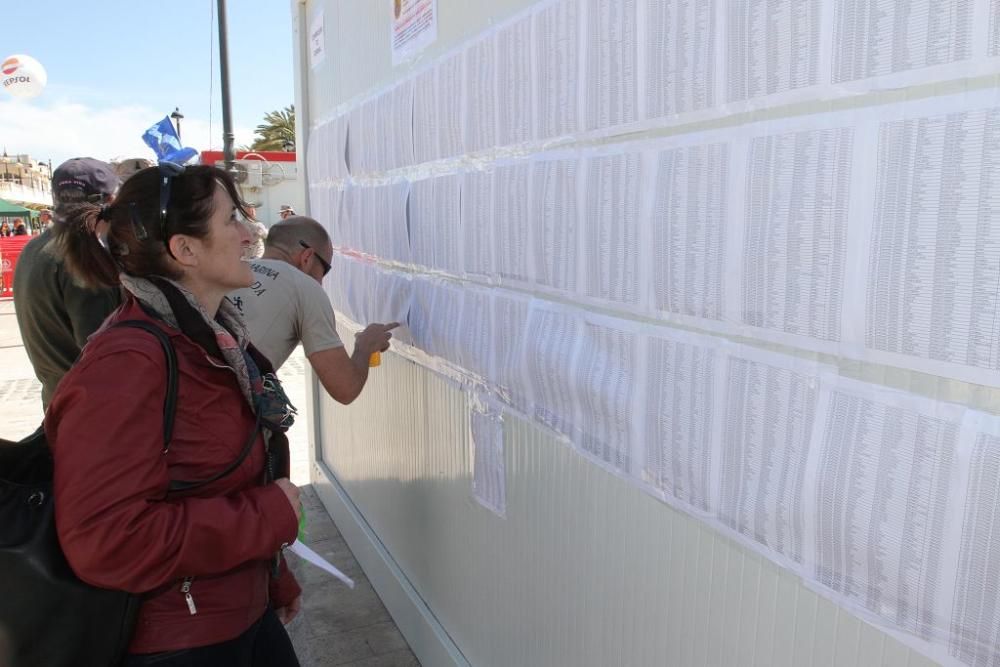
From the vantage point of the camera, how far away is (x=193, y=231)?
5.17 ft

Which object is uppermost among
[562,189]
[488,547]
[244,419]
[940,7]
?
[940,7]

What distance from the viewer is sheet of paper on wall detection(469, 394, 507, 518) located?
2217 mm

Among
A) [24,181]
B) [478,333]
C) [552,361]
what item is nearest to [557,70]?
[552,361]

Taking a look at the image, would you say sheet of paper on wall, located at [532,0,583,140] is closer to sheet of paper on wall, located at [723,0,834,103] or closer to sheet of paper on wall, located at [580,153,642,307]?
sheet of paper on wall, located at [580,153,642,307]

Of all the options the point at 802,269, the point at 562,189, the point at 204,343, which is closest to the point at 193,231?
the point at 204,343

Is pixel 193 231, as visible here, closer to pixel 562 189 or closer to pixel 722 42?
pixel 562 189

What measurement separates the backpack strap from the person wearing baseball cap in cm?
141

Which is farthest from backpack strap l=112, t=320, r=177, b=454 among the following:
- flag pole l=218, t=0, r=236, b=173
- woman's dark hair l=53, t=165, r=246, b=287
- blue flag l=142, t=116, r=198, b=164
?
flag pole l=218, t=0, r=236, b=173

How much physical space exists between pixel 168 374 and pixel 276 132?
126 ft

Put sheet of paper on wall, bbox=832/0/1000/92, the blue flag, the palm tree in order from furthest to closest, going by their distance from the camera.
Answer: the palm tree
the blue flag
sheet of paper on wall, bbox=832/0/1000/92

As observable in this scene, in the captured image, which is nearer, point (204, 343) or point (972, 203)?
point (972, 203)

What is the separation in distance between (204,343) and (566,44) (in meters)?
1.02

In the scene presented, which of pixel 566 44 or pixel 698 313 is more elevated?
pixel 566 44

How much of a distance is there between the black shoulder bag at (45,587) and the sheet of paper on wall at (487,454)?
3.17ft
